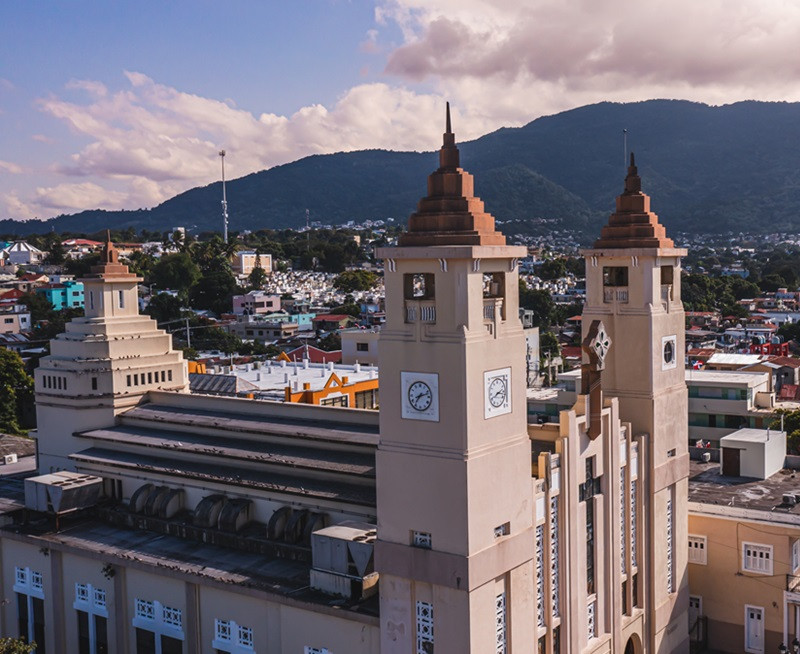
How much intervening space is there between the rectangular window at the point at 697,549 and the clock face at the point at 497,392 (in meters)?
13.4

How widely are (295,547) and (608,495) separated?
9251 mm

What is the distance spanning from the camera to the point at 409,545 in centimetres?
2144

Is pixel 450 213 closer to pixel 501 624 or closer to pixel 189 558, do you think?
pixel 501 624

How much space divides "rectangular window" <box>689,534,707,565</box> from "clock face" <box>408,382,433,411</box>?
15.2 m

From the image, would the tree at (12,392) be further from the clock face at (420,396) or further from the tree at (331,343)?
the clock face at (420,396)

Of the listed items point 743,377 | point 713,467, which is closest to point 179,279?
point 743,377

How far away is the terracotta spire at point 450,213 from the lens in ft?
70.0

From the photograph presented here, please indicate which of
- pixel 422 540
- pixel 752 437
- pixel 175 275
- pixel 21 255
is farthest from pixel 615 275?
pixel 21 255

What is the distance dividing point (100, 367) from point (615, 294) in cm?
1933

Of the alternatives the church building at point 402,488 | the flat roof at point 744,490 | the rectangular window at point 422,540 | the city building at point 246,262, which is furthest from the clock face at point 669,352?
the city building at point 246,262

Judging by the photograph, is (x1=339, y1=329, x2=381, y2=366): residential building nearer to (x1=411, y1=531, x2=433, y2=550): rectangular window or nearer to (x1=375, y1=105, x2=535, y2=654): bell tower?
(x1=375, y1=105, x2=535, y2=654): bell tower

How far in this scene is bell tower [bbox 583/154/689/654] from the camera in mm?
28938

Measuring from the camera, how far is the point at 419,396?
21219 millimetres

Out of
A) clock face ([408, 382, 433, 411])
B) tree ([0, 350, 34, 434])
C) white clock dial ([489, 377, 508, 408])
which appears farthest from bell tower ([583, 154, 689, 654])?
tree ([0, 350, 34, 434])
